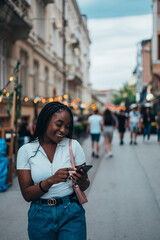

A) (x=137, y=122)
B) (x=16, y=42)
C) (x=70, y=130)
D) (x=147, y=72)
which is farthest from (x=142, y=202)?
(x=147, y=72)

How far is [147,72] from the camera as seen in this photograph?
161 ft

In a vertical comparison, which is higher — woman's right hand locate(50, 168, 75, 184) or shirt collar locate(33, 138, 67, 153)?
shirt collar locate(33, 138, 67, 153)

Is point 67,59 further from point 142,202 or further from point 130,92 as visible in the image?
point 130,92

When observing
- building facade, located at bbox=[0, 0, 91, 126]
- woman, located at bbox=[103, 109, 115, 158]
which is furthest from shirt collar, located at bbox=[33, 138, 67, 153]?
woman, located at bbox=[103, 109, 115, 158]

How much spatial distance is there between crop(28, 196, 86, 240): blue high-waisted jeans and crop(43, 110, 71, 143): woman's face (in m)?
0.44

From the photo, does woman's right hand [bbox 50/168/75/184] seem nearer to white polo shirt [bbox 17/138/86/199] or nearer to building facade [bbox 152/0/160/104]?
white polo shirt [bbox 17/138/86/199]

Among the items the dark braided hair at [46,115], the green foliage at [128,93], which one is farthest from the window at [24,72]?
the green foliage at [128,93]

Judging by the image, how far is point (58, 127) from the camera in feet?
7.80

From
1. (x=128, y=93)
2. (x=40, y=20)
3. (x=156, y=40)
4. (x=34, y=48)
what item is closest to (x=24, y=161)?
(x=34, y=48)

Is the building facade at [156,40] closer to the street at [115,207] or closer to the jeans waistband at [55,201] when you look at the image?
the street at [115,207]

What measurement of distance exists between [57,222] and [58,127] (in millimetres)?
671

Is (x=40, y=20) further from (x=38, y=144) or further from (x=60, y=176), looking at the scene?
(x=60, y=176)

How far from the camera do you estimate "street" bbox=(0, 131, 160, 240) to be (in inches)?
171

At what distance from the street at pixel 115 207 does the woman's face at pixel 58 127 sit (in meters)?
2.26
